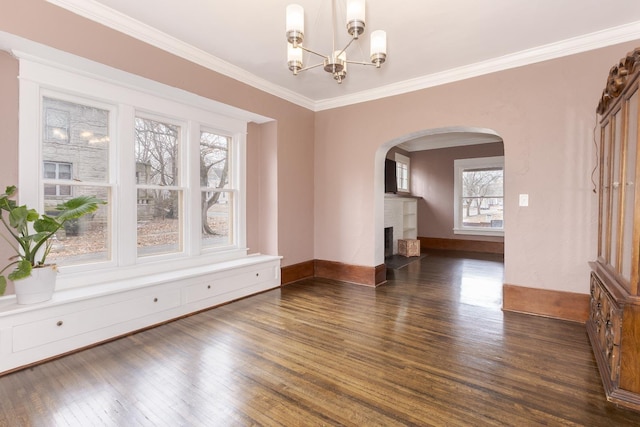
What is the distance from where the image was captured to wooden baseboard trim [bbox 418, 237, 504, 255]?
7457 millimetres

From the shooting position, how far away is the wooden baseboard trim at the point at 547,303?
10.3 feet

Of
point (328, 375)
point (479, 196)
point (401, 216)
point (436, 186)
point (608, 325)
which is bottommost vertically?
point (328, 375)

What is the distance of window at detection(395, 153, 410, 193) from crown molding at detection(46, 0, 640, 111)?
381cm

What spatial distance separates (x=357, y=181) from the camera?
472 cm

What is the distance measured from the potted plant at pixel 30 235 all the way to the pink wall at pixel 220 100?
31cm

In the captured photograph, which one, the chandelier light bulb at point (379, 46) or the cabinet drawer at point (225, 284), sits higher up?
the chandelier light bulb at point (379, 46)

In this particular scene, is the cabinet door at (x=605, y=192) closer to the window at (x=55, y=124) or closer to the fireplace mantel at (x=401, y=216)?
the fireplace mantel at (x=401, y=216)

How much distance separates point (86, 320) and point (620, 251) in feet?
13.5

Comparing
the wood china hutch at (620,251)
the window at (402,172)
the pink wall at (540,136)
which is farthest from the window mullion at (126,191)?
the window at (402,172)

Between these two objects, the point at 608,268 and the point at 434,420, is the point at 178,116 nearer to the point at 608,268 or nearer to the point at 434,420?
the point at 434,420

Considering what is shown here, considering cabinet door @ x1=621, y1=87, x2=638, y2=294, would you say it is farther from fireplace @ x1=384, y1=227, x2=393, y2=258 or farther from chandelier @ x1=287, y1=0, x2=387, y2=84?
fireplace @ x1=384, y1=227, x2=393, y2=258

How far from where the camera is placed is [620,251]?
2.11m

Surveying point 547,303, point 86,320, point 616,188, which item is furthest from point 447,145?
point 86,320

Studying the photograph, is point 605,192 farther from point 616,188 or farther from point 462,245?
point 462,245
